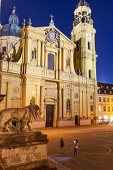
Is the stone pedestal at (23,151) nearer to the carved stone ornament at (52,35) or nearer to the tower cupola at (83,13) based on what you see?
the carved stone ornament at (52,35)

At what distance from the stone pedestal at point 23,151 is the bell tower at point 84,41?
133 feet

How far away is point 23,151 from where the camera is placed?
34.9 ft

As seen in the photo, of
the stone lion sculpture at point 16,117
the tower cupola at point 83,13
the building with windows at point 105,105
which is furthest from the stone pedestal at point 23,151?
the building with windows at point 105,105

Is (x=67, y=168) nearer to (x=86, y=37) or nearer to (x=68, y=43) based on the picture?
(x=68, y=43)

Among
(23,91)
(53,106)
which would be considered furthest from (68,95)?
(23,91)

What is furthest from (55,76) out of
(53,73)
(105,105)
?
(105,105)

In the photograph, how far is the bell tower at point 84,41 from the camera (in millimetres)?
51906

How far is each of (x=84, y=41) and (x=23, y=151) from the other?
45522 millimetres

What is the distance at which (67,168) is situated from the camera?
41.8 ft

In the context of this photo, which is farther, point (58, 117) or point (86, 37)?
point (86, 37)

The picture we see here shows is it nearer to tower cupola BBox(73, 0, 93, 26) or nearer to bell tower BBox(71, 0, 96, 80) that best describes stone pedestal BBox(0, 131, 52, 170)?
bell tower BBox(71, 0, 96, 80)

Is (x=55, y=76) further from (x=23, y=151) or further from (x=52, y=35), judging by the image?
(x=23, y=151)

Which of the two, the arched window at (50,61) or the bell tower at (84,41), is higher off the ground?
the bell tower at (84,41)

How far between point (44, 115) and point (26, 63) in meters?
10.9
